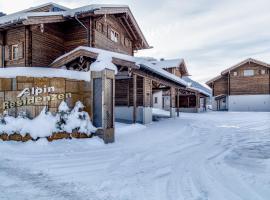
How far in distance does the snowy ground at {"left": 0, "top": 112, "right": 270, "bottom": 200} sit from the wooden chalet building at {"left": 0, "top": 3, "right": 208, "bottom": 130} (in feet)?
17.5

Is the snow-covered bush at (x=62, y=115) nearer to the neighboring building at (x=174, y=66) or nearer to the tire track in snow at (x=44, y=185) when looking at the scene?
the tire track in snow at (x=44, y=185)

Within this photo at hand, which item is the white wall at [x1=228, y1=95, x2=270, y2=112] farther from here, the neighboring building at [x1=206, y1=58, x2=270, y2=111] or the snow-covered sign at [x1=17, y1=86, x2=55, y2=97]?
the snow-covered sign at [x1=17, y1=86, x2=55, y2=97]

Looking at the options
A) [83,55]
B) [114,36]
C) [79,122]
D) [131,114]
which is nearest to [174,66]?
[114,36]

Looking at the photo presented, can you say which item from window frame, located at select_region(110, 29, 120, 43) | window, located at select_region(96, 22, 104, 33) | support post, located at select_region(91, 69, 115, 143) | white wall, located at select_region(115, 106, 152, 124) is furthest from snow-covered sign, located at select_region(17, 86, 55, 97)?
window frame, located at select_region(110, 29, 120, 43)

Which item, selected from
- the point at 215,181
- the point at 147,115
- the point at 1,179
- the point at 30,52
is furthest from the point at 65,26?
the point at 215,181

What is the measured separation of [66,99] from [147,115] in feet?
28.9

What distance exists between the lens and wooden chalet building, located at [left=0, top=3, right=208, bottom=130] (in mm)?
13406

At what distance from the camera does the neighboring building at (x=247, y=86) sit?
34719mm

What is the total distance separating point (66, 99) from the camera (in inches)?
357

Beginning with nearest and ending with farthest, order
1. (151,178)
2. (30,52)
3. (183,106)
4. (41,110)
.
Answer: (151,178), (41,110), (30,52), (183,106)

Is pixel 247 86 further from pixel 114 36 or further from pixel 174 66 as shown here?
pixel 114 36

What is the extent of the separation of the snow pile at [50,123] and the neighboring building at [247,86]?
31847 mm

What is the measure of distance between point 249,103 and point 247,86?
2.51 m

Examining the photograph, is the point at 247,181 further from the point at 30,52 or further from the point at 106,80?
the point at 30,52
